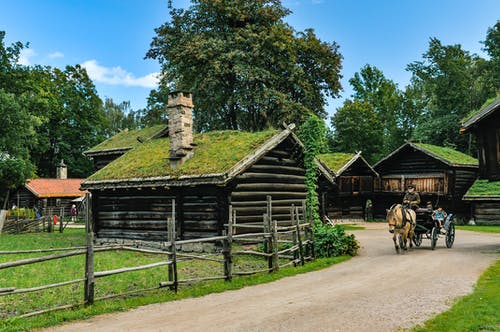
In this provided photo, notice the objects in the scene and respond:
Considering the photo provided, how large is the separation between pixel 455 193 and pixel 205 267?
27.3 meters

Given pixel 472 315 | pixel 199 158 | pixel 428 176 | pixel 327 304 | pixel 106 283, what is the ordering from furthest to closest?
pixel 428 176, pixel 199 158, pixel 106 283, pixel 327 304, pixel 472 315

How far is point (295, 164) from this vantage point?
2236 cm

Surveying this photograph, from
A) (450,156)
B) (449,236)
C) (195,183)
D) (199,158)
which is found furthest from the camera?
(450,156)

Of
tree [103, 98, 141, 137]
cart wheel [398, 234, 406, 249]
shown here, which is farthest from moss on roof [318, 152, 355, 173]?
tree [103, 98, 141, 137]

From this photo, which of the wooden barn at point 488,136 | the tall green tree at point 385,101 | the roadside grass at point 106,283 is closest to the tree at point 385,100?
the tall green tree at point 385,101

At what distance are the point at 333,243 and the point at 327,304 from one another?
777cm

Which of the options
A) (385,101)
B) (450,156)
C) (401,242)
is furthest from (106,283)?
(385,101)

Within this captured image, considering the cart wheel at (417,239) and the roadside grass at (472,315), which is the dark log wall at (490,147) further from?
the roadside grass at (472,315)

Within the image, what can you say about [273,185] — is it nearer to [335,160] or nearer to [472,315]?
[472,315]

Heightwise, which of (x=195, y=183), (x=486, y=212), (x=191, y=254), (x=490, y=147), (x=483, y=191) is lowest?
(x=191, y=254)

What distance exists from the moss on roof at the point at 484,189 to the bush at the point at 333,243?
2069 cm

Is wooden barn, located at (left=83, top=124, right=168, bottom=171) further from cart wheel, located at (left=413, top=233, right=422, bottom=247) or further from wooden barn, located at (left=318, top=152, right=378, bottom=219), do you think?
cart wheel, located at (left=413, top=233, right=422, bottom=247)

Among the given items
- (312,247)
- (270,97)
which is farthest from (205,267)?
(270,97)

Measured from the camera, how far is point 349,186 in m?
39.9
